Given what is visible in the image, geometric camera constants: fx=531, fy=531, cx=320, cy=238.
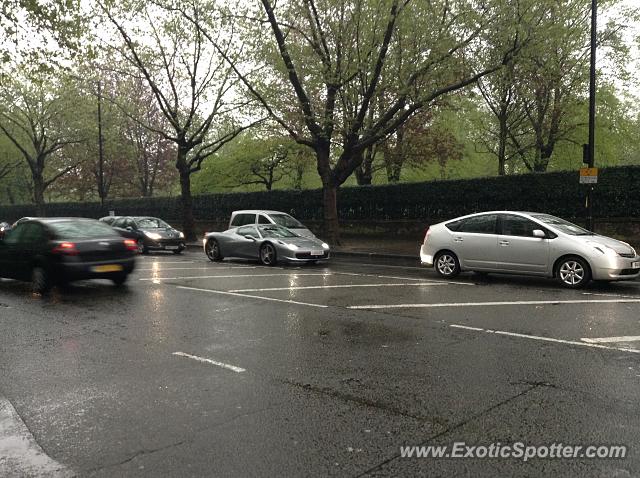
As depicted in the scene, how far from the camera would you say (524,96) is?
23516mm

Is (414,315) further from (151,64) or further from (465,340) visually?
(151,64)

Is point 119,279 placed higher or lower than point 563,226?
lower

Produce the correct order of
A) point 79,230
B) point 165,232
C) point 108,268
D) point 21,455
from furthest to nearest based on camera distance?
point 165,232 → point 79,230 → point 108,268 → point 21,455

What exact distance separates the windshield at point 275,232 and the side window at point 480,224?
5502 mm

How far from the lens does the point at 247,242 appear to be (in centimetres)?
1591

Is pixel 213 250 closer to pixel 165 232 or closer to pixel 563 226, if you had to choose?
pixel 165 232

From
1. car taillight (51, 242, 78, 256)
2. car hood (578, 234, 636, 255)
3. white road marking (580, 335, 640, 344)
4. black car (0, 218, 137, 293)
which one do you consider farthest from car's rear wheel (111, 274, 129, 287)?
car hood (578, 234, 636, 255)

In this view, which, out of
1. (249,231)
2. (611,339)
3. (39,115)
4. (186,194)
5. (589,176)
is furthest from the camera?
(39,115)

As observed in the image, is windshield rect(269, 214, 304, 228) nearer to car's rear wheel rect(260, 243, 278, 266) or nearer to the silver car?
car's rear wheel rect(260, 243, 278, 266)

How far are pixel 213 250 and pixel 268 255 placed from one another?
263 centimetres

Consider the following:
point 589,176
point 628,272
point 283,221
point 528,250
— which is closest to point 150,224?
point 283,221

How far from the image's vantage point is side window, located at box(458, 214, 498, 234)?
455 inches

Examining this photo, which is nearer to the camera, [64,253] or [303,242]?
[64,253]

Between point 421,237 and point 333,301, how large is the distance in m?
14.7
